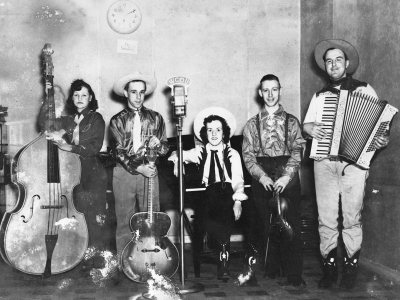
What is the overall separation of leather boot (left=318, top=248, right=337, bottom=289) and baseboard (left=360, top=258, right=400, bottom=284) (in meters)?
0.62

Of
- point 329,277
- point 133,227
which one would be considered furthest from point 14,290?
point 329,277

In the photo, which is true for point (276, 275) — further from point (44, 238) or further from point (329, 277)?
point (44, 238)

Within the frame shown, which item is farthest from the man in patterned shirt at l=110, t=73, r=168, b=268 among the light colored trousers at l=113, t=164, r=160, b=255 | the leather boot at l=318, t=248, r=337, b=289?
the leather boot at l=318, t=248, r=337, b=289

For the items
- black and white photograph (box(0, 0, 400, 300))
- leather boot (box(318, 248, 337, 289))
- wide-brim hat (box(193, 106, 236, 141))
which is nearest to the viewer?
black and white photograph (box(0, 0, 400, 300))

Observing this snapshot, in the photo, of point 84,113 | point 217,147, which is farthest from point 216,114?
point 84,113

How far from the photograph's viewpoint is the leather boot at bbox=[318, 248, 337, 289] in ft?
13.9

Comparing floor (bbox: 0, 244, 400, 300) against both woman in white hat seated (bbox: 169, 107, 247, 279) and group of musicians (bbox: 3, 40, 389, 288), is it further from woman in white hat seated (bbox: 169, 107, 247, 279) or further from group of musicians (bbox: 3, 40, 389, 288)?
woman in white hat seated (bbox: 169, 107, 247, 279)

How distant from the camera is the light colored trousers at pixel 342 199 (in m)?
4.21

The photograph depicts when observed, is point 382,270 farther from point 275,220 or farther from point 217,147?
point 217,147

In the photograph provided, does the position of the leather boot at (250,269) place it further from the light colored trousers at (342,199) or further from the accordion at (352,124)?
the accordion at (352,124)

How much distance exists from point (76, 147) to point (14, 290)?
1241 millimetres

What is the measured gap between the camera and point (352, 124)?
406 centimetres

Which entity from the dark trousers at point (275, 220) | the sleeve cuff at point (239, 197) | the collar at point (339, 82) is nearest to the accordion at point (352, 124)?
the collar at point (339, 82)

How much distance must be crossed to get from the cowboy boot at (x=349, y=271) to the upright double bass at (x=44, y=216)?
7.02ft
